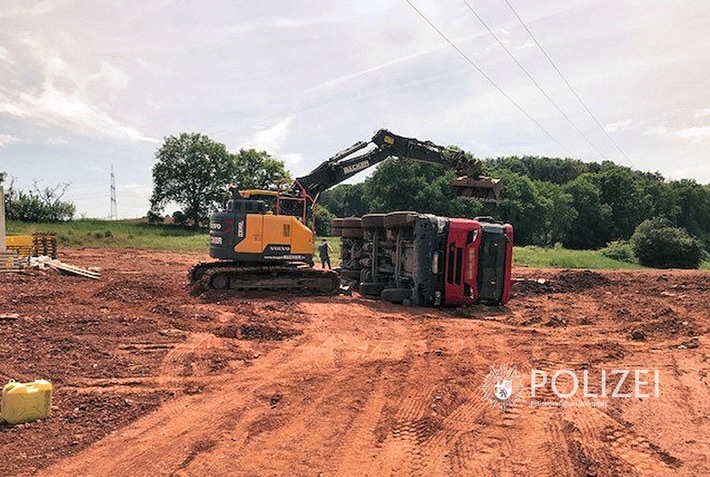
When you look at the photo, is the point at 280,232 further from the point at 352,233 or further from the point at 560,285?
the point at 560,285

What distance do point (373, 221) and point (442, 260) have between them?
8.03ft

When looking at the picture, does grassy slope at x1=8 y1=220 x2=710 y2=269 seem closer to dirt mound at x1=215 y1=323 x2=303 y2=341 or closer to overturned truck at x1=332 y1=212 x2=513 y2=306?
overturned truck at x1=332 y1=212 x2=513 y2=306

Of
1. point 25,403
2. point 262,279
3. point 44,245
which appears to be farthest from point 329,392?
point 44,245

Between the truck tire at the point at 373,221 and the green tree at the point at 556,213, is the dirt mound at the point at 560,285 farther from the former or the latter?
the green tree at the point at 556,213

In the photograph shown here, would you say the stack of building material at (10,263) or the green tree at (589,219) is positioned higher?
the green tree at (589,219)

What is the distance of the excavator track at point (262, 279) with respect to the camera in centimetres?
1329

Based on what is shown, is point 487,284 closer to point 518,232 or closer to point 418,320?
point 418,320

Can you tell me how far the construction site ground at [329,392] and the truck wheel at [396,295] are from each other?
1.20 meters

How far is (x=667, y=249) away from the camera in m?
36.5

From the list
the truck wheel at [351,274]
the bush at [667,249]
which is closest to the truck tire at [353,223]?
the truck wheel at [351,274]

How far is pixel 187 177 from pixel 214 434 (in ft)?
204

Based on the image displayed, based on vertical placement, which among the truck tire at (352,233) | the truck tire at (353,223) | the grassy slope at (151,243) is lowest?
the grassy slope at (151,243)

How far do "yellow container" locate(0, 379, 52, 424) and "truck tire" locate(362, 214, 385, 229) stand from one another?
986 centimetres

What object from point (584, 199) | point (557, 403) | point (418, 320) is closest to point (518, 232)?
point (584, 199)
